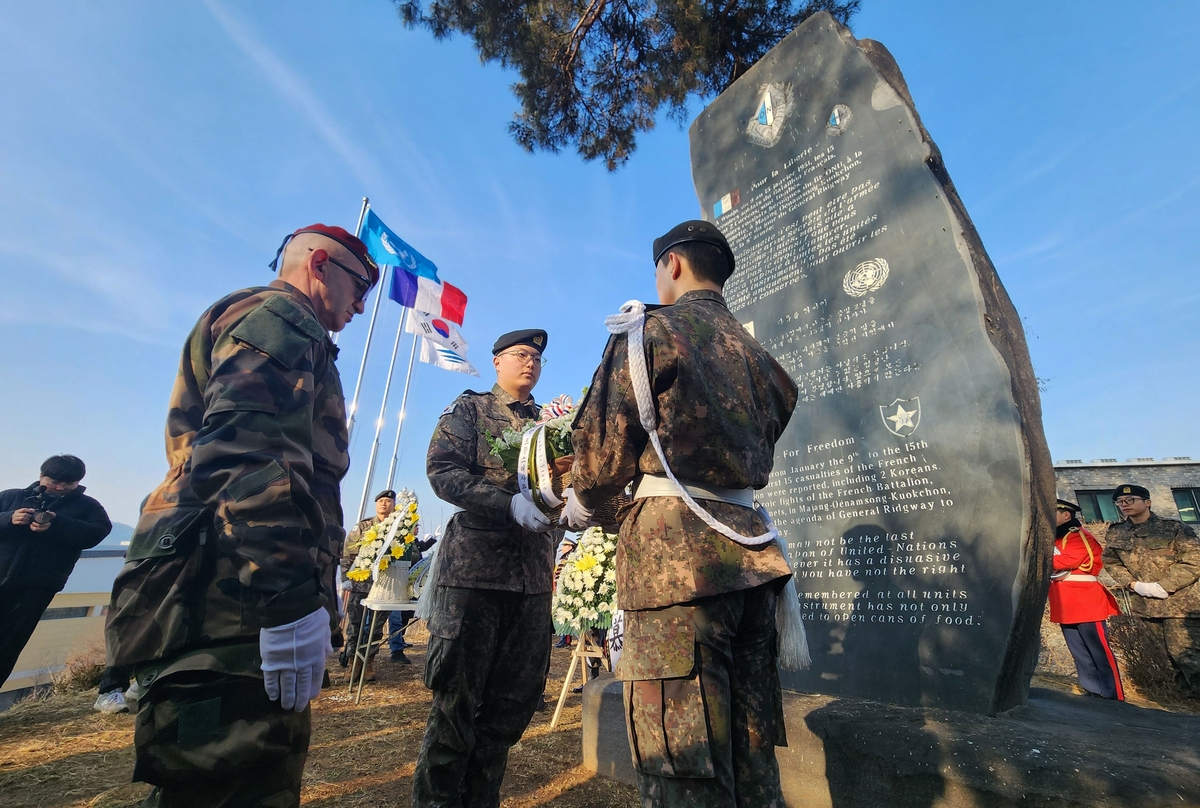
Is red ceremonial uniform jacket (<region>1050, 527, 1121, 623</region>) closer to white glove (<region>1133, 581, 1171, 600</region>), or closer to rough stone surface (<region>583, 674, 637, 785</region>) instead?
white glove (<region>1133, 581, 1171, 600</region>)

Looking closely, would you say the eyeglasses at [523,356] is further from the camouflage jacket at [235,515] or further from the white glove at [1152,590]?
the white glove at [1152,590]

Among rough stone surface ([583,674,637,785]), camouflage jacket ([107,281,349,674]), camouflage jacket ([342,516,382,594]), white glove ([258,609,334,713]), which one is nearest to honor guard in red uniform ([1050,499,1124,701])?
rough stone surface ([583,674,637,785])

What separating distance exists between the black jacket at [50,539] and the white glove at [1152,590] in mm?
10540

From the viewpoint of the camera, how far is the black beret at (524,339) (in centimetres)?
306

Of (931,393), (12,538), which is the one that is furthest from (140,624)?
(12,538)

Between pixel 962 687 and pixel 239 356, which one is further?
pixel 962 687

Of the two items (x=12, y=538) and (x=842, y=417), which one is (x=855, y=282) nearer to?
(x=842, y=417)

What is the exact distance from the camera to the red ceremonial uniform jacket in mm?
5418

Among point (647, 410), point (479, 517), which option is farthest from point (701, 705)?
point (479, 517)

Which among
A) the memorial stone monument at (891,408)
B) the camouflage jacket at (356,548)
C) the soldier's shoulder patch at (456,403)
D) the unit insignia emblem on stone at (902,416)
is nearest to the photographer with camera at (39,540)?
the camouflage jacket at (356,548)

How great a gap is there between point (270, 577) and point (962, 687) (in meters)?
2.98

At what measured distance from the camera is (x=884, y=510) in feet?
10.4

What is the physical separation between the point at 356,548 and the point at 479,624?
19.8 feet

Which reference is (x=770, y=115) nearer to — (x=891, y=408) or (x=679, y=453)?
(x=891, y=408)
